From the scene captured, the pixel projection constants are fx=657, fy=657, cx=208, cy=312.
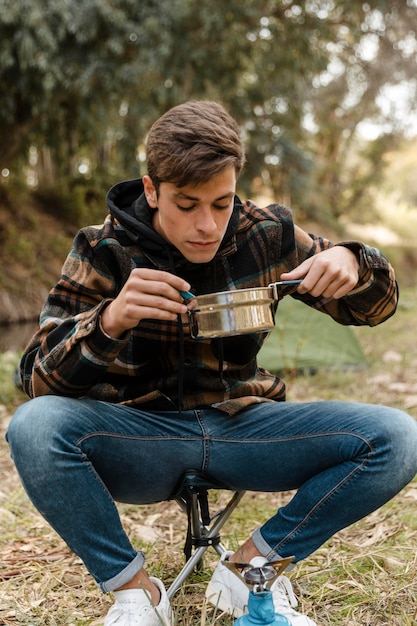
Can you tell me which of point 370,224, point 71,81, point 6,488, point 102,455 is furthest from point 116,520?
point 370,224

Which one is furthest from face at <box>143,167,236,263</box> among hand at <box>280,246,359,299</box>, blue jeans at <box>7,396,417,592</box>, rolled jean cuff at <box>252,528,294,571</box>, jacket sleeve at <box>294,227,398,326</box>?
rolled jean cuff at <box>252,528,294,571</box>

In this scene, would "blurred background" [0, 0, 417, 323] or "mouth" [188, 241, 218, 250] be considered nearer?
"mouth" [188, 241, 218, 250]

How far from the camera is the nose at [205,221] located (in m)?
1.61

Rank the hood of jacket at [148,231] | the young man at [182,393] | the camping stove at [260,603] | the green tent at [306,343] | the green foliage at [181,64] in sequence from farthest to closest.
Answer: the green foliage at [181,64] < the green tent at [306,343] < the hood of jacket at [148,231] < the young man at [182,393] < the camping stove at [260,603]

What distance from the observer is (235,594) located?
1.68 m

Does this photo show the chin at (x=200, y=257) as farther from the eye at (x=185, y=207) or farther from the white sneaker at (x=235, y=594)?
the white sneaker at (x=235, y=594)

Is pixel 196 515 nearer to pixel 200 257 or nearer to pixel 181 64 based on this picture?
pixel 200 257

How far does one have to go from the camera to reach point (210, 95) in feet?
29.6

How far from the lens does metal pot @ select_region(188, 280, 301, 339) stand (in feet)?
4.78

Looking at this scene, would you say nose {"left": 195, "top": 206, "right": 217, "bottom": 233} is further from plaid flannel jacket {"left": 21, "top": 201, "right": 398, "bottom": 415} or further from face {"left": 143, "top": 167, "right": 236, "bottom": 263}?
plaid flannel jacket {"left": 21, "top": 201, "right": 398, "bottom": 415}

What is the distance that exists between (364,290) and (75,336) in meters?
0.79

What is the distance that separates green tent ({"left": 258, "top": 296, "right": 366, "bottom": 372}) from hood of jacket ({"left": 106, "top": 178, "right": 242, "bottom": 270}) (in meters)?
2.80

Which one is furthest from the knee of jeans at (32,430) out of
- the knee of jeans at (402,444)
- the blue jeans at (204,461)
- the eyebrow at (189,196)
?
the knee of jeans at (402,444)

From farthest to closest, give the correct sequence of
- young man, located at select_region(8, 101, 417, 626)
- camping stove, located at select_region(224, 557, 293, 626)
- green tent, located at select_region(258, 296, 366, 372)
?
green tent, located at select_region(258, 296, 366, 372) < young man, located at select_region(8, 101, 417, 626) < camping stove, located at select_region(224, 557, 293, 626)
